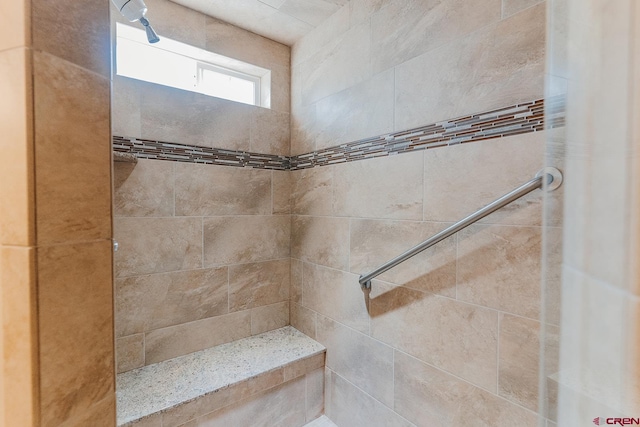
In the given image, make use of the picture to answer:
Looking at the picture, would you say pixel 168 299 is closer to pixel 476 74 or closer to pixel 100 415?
pixel 100 415

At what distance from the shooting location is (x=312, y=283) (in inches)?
74.0

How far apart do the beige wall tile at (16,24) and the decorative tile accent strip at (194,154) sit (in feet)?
A: 4.30

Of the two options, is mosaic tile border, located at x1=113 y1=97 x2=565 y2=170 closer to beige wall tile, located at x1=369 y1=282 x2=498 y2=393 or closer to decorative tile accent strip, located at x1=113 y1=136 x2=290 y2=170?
decorative tile accent strip, located at x1=113 y1=136 x2=290 y2=170

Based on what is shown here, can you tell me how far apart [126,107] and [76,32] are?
4.43 feet

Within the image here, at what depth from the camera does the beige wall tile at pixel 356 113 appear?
1.43 meters

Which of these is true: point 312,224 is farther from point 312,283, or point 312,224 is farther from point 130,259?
point 130,259

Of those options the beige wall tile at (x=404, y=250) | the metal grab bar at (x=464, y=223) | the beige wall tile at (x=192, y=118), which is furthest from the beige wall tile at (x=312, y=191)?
the metal grab bar at (x=464, y=223)

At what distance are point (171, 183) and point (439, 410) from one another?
66.2 inches

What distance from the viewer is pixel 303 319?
1958 millimetres

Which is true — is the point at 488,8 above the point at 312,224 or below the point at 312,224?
above

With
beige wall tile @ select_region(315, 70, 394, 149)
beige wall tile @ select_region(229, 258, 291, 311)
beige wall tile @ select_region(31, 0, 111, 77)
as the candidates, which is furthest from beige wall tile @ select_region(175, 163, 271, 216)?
beige wall tile @ select_region(31, 0, 111, 77)

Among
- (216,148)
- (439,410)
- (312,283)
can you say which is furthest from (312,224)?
(439,410)

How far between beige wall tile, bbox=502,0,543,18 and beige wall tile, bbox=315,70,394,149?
48 centimetres

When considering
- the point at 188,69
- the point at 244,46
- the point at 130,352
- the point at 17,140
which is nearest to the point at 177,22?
the point at 188,69
